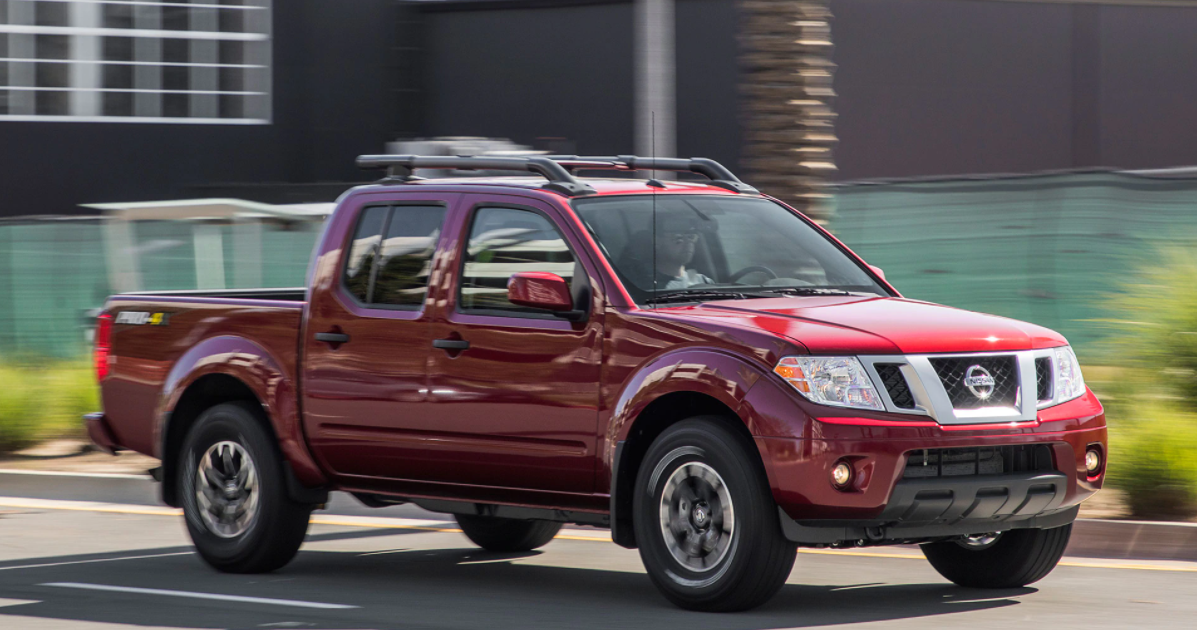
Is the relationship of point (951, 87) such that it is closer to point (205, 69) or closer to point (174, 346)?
point (205, 69)

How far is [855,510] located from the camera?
22.0 feet

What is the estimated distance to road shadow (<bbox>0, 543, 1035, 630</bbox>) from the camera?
7.28 meters

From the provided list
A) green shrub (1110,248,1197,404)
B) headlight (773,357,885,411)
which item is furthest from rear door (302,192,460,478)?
green shrub (1110,248,1197,404)

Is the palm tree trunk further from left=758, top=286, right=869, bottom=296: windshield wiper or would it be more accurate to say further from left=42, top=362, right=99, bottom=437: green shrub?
left=42, top=362, right=99, bottom=437: green shrub

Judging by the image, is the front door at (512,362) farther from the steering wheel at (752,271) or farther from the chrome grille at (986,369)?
the chrome grille at (986,369)

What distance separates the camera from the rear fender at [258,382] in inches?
336

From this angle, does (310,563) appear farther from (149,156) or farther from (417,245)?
(149,156)

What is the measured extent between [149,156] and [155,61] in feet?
4.53

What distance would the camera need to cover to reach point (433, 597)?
8.03 metres

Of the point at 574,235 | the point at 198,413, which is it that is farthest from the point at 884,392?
the point at 198,413

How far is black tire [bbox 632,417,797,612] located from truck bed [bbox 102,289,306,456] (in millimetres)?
2256

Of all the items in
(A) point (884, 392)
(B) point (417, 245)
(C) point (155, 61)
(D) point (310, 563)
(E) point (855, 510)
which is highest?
(C) point (155, 61)

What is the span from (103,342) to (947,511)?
492 cm

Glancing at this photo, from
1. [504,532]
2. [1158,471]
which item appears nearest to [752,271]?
[504,532]
